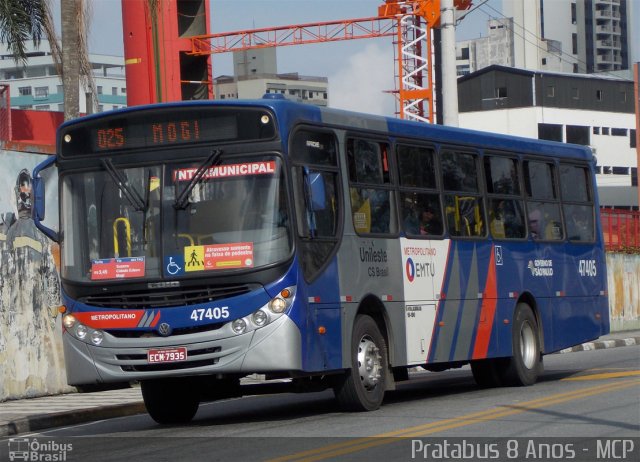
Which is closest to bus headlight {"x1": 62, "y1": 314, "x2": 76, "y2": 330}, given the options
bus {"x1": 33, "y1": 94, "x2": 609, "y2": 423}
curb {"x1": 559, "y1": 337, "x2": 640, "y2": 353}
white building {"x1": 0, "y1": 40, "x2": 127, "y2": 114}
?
bus {"x1": 33, "y1": 94, "x2": 609, "y2": 423}

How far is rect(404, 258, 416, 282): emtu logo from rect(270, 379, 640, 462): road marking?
196 cm

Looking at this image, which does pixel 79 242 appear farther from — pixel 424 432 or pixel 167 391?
pixel 424 432

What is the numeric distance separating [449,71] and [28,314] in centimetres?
948

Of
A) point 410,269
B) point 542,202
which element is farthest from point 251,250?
point 542,202

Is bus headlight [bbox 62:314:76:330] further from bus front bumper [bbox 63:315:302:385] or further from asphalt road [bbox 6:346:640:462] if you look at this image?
→ asphalt road [bbox 6:346:640:462]

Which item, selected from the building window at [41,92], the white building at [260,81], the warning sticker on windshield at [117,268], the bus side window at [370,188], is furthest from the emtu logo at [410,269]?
the building window at [41,92]

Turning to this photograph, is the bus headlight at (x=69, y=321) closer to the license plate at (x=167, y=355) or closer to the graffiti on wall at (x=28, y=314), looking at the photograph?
the license plate at (x=167, y=355)

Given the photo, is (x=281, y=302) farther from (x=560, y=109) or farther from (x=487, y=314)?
(x=560, y=109)

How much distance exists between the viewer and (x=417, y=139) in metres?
15.0

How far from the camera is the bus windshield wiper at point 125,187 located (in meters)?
12.4

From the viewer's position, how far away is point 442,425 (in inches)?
454

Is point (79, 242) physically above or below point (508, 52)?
→ below

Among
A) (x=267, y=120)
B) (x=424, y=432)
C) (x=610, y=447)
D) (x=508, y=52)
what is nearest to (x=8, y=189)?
(x=267, y=120)

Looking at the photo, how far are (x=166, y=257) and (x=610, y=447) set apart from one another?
470cm
